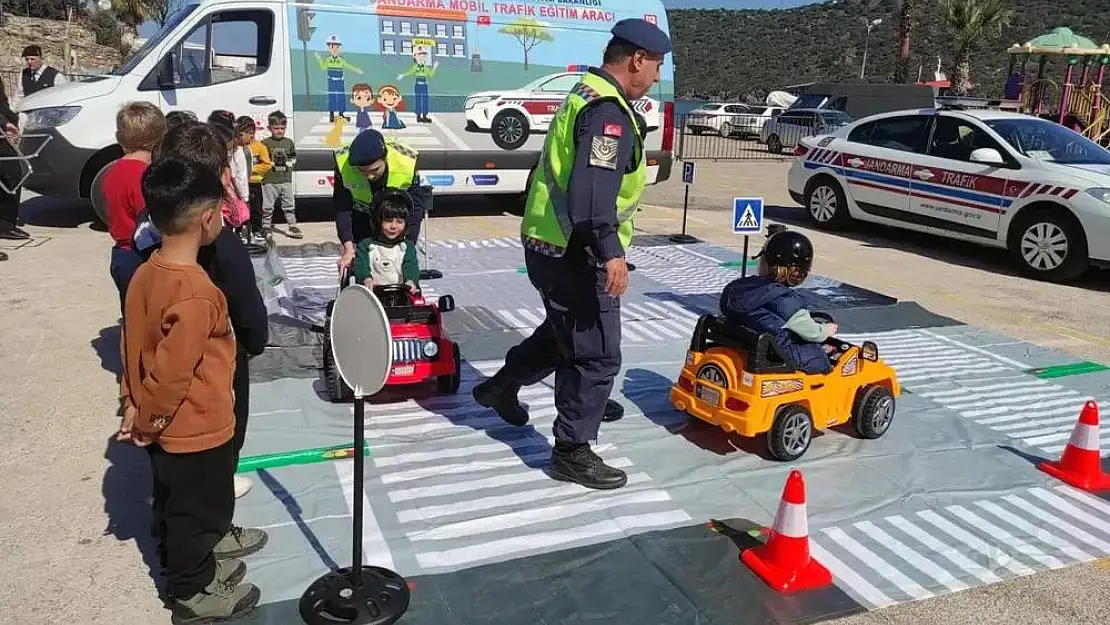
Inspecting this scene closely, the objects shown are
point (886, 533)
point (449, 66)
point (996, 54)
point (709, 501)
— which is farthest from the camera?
point (996, 54)

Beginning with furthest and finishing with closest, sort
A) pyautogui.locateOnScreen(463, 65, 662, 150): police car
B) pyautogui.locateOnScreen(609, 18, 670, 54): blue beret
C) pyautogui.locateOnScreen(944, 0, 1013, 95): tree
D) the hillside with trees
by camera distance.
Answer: the hillside with trees < pyautogui.locateOnScreen(944, 0, 1013, 95): tree < pyautogui.locateOnScreen(463, 65, 662, 150): police car < pyautogui.locateOnScreen(609, 18, 670, 54): blue beret

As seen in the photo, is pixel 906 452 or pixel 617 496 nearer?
Result: pixel 617 496

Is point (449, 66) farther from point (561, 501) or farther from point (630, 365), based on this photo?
point (561, 501)

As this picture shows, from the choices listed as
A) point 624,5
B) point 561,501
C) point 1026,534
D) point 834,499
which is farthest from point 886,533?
point 624,5

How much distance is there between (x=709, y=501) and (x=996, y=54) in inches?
3111

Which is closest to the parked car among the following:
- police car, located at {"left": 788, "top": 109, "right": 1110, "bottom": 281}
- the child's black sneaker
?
police car, located at {"left": 788, "top": 109, "right": 1110, "bottom": 281}

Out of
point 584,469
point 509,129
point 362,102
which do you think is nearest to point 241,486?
point 584,469

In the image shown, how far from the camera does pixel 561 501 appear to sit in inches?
154

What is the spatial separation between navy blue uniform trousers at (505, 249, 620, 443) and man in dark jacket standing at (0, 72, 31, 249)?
769 centimetres

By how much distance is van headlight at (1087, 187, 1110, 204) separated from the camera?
335 inches

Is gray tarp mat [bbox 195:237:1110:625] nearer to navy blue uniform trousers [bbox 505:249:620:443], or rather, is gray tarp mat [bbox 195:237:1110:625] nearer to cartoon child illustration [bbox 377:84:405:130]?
navy blue uniform trousers [bbox 505:249:620:443]

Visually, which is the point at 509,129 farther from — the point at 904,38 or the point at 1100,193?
the point at 904,38

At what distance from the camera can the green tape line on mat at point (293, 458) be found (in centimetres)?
→ 414

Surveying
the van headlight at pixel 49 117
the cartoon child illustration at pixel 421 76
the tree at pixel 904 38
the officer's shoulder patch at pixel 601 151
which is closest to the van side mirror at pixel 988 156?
the cartoon child illustration at pixel 421 76
